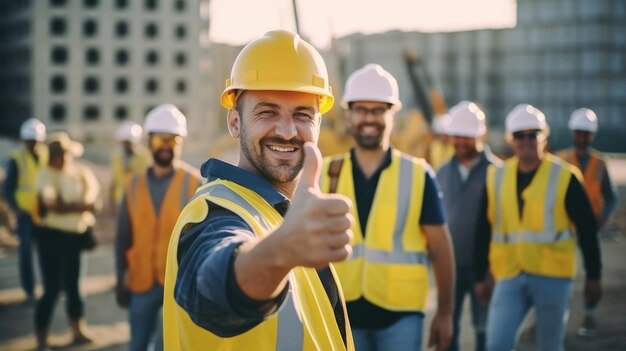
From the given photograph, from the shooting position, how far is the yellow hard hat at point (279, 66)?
1913 millimetres

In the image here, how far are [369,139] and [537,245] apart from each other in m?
1.57

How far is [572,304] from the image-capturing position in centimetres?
869

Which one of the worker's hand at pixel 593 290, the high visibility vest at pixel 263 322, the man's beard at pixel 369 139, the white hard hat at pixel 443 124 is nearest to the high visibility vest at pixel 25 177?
the white hard hat at pixel 443 124

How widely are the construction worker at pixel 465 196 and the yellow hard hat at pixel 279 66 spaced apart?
4.23m

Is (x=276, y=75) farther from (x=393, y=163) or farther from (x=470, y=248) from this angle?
(x=470, y=248)

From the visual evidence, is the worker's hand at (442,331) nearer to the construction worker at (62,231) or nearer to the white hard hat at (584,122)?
the construction worker at (62,231)

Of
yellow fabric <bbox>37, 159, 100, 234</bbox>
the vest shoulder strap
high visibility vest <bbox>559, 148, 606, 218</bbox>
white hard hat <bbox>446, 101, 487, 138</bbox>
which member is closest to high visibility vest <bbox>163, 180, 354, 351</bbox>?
the vest shoulder strap

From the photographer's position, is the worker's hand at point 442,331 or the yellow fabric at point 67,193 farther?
the yellow fabric at point 67,193

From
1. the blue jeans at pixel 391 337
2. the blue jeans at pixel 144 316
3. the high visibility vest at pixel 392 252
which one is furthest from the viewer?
the blue jeans at pixel 144 316

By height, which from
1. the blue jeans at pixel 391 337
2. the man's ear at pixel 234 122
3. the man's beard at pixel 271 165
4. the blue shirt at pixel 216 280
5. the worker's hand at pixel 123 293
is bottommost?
the worker's hand at pixel 123 293

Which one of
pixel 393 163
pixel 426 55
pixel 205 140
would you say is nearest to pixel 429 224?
pixel 393 163

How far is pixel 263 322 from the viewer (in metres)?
1.72

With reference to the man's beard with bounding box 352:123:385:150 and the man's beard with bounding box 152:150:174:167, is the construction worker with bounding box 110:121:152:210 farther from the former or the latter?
the man's beard with bounding box 352:123:385:150

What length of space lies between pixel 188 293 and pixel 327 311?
1.75 ft
